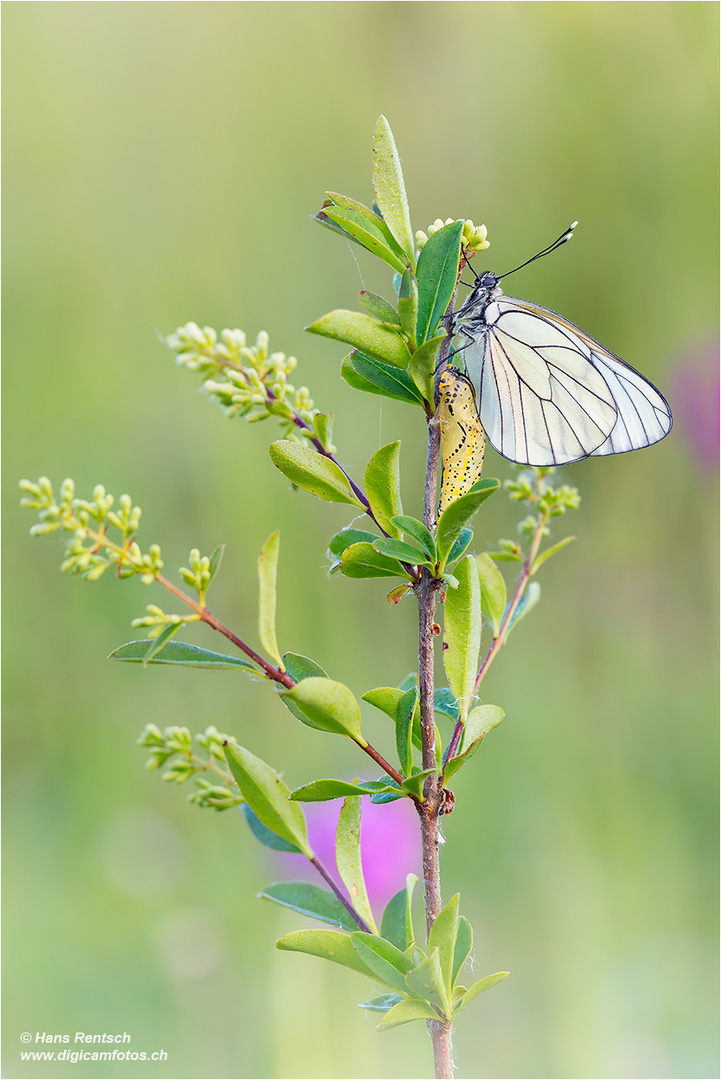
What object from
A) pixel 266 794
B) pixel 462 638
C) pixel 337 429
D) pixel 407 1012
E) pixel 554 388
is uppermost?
pixel 337 429

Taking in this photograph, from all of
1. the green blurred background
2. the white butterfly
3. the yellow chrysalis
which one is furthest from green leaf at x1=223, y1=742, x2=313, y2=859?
the green blurred background

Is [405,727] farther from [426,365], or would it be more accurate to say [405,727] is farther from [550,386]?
[550,386]

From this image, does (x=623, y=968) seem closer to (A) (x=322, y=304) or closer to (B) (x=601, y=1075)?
(B) (x=601, y=1075)

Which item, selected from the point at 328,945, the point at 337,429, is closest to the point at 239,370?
the point at 328,945

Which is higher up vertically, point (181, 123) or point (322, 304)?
point (181, 123)

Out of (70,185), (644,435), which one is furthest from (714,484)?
(70,185)

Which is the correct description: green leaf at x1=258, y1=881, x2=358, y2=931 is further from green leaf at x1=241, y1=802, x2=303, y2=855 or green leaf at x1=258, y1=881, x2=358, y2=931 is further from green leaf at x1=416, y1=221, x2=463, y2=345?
green leaf at x1=416, y1=221, x2=463, y2=345
